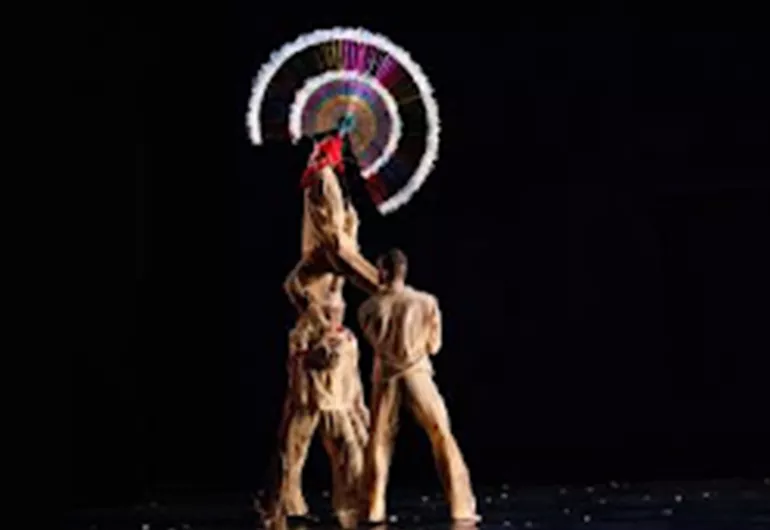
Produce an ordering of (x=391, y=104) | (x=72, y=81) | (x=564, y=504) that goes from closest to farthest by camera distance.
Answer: (x=391, y=104)
(x=564, y=504)
(x=72, y=81)

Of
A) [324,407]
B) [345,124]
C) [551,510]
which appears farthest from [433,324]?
[551,510]

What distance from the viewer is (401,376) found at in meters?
10.8

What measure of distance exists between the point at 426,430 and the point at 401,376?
33 centimetres

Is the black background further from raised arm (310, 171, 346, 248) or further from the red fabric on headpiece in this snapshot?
raised arm (310, 171, 346, 248)

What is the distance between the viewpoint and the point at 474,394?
586 inches

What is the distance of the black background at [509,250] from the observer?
1470cm

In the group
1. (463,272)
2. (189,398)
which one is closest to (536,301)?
(463,272)

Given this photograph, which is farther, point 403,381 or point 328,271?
point 328,271

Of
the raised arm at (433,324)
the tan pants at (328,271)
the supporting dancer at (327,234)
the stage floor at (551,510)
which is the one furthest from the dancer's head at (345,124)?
the stage floor at (551,510)

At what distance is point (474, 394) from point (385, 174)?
3.35m

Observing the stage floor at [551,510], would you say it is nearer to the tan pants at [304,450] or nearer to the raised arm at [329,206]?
the tan pants at [304,450]

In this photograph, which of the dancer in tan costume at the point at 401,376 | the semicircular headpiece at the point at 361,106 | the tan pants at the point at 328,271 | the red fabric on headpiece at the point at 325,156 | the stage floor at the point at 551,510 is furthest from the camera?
the semicircular headpiece at the point at 361,106

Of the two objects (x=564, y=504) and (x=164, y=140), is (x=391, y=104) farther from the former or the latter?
(x=164, y=140)

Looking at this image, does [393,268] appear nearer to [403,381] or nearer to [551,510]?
[403,381]
